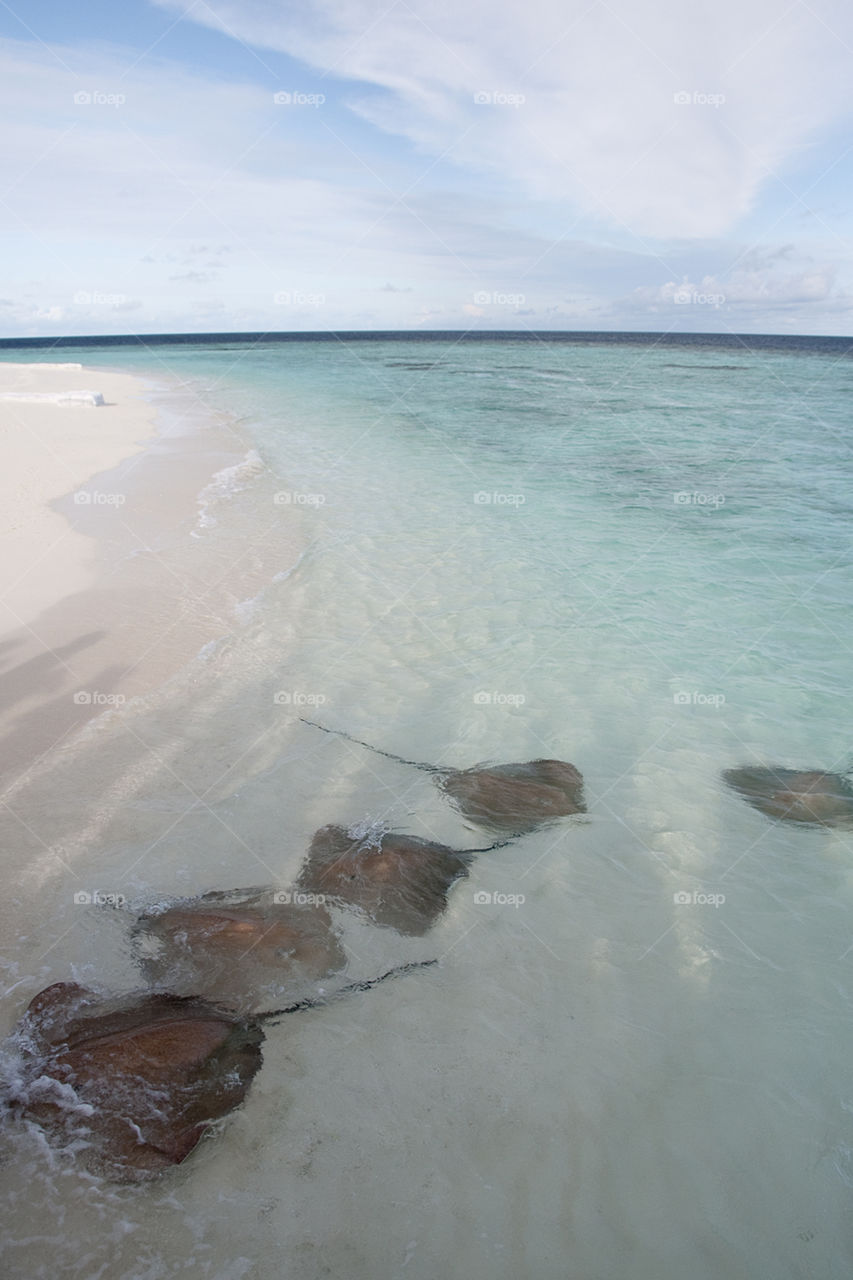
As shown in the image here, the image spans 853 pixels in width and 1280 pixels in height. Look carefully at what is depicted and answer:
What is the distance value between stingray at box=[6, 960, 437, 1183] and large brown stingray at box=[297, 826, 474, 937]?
95cm

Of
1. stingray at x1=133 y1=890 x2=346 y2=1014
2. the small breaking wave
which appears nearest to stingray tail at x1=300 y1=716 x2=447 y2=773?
stingray at x1=133 y1=890 x2=346 y2=1014

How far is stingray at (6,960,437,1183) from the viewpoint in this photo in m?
3.14

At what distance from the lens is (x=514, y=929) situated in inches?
184

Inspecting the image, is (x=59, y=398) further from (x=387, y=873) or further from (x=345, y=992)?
(x=345, y=992)

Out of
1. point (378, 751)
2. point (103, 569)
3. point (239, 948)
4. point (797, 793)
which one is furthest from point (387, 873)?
point (103, 569)

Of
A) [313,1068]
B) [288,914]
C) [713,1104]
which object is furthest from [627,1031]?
[288,914]

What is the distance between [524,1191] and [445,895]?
1.78 m

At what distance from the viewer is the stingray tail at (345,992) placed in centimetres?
384

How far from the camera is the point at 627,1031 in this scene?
4.05 metres

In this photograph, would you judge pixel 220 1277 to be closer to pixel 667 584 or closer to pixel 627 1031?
pixel 627 1031

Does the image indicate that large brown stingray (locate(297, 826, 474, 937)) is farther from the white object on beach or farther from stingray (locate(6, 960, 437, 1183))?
the white object on beach

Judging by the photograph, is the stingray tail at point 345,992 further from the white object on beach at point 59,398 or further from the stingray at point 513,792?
the white object on beach at point 59,398

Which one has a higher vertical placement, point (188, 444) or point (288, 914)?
point (188, 444)

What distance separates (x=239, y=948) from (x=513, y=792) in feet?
8.24
